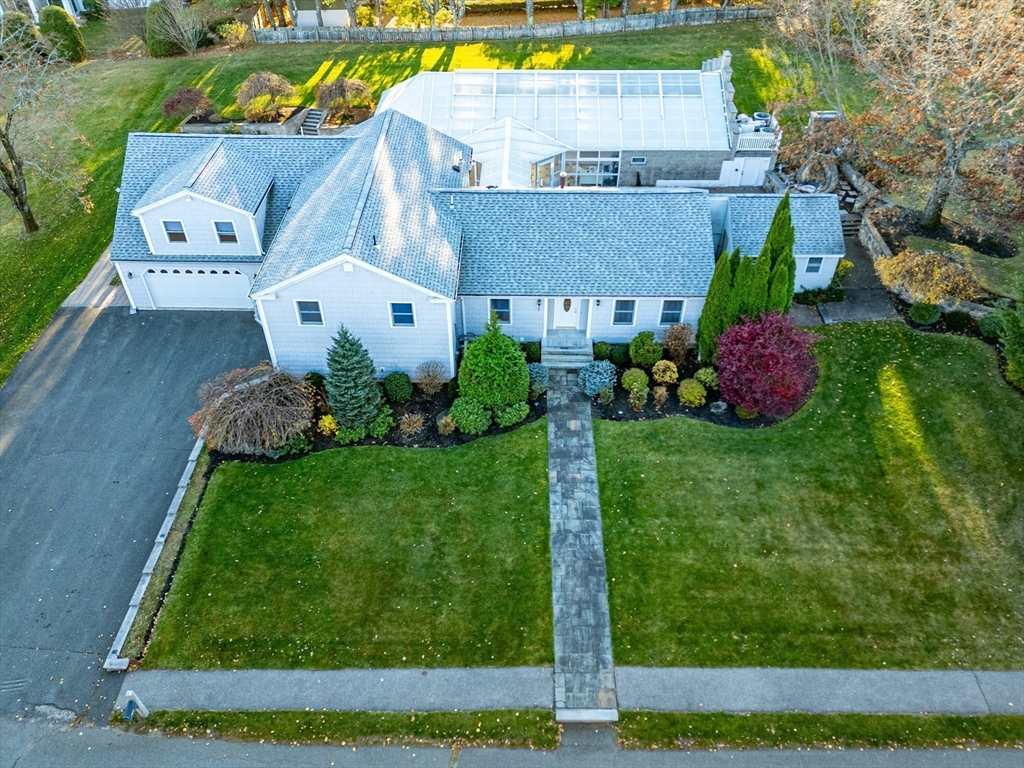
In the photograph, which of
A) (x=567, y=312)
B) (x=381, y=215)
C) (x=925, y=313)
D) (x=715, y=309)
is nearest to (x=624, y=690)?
(x=715, y=309)

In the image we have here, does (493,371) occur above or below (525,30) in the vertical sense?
below

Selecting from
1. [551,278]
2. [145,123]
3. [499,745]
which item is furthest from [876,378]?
[145,123]

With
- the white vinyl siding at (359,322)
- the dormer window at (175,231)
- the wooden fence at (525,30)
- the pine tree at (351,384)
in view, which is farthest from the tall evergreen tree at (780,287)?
the wooden fence at (525,30)

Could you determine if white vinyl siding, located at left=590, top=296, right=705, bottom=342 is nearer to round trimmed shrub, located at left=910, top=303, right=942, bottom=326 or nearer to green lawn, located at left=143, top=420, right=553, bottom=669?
green lawn, located at left=143, top=420, right=553, bottom=669

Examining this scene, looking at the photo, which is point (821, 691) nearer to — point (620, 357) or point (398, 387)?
point (620, 357)

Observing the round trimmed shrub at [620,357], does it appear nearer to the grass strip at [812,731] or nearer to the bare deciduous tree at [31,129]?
the grass strip at [812,731]

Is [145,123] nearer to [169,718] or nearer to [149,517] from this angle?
[149,517]
